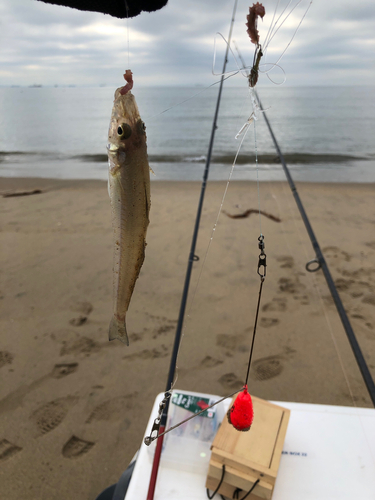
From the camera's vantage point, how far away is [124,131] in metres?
0.82

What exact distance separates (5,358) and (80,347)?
87cm

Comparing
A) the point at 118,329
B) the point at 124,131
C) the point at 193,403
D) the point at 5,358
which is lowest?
the point at 5,358

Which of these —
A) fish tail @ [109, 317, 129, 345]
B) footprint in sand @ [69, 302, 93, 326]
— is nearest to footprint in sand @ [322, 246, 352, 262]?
footprint in sand @ [69, 302, 93, 326]

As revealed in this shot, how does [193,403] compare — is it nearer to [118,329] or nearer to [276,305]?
[118,329]

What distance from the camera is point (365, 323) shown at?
4.48m

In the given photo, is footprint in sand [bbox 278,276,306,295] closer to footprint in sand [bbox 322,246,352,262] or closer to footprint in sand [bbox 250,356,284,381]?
footprint in sand [bbox 322,246,352,262]

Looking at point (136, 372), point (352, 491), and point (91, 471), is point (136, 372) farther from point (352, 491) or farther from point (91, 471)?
point (352, 491)

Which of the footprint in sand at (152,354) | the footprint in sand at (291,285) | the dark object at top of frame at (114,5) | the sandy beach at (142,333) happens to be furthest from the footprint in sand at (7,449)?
the footprint in sand at (291,285)

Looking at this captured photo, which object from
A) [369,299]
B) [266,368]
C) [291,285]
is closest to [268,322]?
[266,368]

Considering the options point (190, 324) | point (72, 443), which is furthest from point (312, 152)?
point (72, 443)

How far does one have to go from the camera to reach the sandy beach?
3113 mm

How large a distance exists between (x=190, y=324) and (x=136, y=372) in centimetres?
105

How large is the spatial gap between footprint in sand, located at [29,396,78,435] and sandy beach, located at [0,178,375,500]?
1 centimetres

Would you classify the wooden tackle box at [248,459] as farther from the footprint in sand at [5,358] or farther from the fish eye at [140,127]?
the footprint in sand at [5,358]
